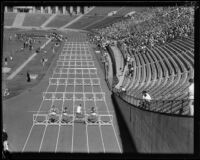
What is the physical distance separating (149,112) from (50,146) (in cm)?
262

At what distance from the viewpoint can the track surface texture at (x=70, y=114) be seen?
12789 millimetres

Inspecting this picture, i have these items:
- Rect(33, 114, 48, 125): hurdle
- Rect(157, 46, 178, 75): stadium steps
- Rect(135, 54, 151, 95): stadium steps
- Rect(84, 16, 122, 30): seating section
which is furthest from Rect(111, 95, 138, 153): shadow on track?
Rect(84, 16, 122, 30): seating section

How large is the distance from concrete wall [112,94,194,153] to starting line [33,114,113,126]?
645 millimetres

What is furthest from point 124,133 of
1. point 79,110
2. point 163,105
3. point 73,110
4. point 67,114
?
point 163,105

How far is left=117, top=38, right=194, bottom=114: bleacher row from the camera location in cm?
1201

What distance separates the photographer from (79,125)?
13008 mm

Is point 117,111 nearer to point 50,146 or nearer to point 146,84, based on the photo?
point 146,84

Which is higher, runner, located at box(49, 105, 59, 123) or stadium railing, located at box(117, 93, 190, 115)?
stadium railing, located at box(117, 93, 190, 115)

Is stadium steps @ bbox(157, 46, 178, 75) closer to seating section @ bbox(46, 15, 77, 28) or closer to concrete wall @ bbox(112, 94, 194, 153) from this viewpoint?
concrete wall @ bbox(112, 94, 194, 153)

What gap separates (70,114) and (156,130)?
267 centimetres

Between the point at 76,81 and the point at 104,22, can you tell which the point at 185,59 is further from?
the point at 104,22

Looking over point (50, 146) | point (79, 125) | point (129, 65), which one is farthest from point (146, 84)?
point (50, 146)
